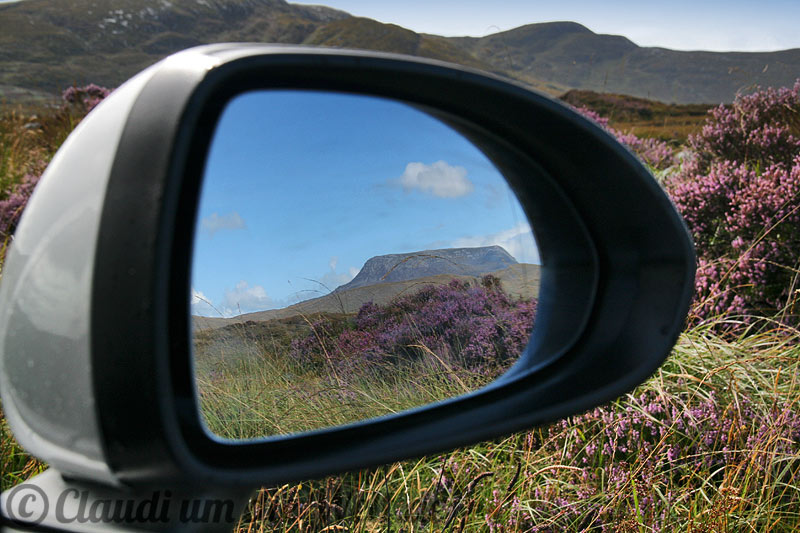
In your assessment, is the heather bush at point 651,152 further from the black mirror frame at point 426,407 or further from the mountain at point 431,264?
the mountain at point 431,264

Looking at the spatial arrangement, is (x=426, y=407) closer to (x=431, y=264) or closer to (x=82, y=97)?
(x=431, y=264)

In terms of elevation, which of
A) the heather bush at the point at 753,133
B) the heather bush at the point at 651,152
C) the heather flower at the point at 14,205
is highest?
the heather bush at the point at 753,133

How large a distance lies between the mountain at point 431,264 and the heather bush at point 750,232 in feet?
8.13

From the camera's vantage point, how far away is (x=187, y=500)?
0.67 metres

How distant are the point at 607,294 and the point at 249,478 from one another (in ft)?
2.69

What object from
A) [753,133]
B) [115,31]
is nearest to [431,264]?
[753,133]

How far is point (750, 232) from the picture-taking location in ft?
12.9

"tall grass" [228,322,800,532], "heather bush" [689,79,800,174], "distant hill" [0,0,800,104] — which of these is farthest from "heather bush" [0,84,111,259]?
"distant hill" [0,0,800,104]

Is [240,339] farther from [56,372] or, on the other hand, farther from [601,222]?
[601,222]

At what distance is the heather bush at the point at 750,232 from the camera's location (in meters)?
3.61

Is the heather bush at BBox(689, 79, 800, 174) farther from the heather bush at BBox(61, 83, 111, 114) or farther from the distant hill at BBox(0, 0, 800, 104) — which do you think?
the distant hill at BBox(0, 0, 800, 104)

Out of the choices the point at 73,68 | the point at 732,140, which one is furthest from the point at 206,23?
the point at 732,140

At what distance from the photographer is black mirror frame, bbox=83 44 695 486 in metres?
0.53

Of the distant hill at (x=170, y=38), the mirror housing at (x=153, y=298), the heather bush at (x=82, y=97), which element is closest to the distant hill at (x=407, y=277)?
the mirror housing at (x=153, y=298)
